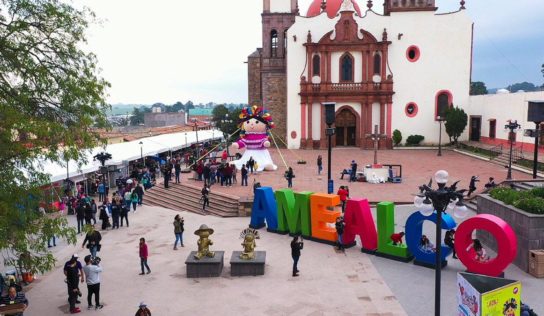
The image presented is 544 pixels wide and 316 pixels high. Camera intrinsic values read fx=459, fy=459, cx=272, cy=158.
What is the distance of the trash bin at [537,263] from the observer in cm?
1193

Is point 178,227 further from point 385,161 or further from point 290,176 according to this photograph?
point 385,161

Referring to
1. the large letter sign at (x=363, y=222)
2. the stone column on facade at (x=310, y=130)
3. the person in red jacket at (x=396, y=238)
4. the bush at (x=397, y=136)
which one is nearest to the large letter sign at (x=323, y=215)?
the large letter sign at (x=363, y=222)

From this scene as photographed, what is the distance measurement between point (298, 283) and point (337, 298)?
1321 mm

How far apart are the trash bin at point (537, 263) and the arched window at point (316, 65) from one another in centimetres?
2927

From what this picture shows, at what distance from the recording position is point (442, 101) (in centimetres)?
4006

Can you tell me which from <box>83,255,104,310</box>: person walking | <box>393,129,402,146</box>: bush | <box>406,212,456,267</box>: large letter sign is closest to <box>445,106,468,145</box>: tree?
<box>393,129,402,146</box>: bush

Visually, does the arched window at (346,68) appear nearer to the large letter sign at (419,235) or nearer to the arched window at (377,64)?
the arched window at (377,64)

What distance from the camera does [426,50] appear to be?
3947 cm

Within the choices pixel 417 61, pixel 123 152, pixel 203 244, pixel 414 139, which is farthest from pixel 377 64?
pixel 203 244

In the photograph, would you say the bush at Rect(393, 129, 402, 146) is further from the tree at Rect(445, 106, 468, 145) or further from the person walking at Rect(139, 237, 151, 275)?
the person walking at Rect(139, 237, 151, 275)

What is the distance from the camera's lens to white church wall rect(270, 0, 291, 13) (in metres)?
45.2

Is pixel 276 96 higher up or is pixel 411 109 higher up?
pixel 276 96

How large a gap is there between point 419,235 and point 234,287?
214 inches

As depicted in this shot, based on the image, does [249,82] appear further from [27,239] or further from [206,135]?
[27,239]
